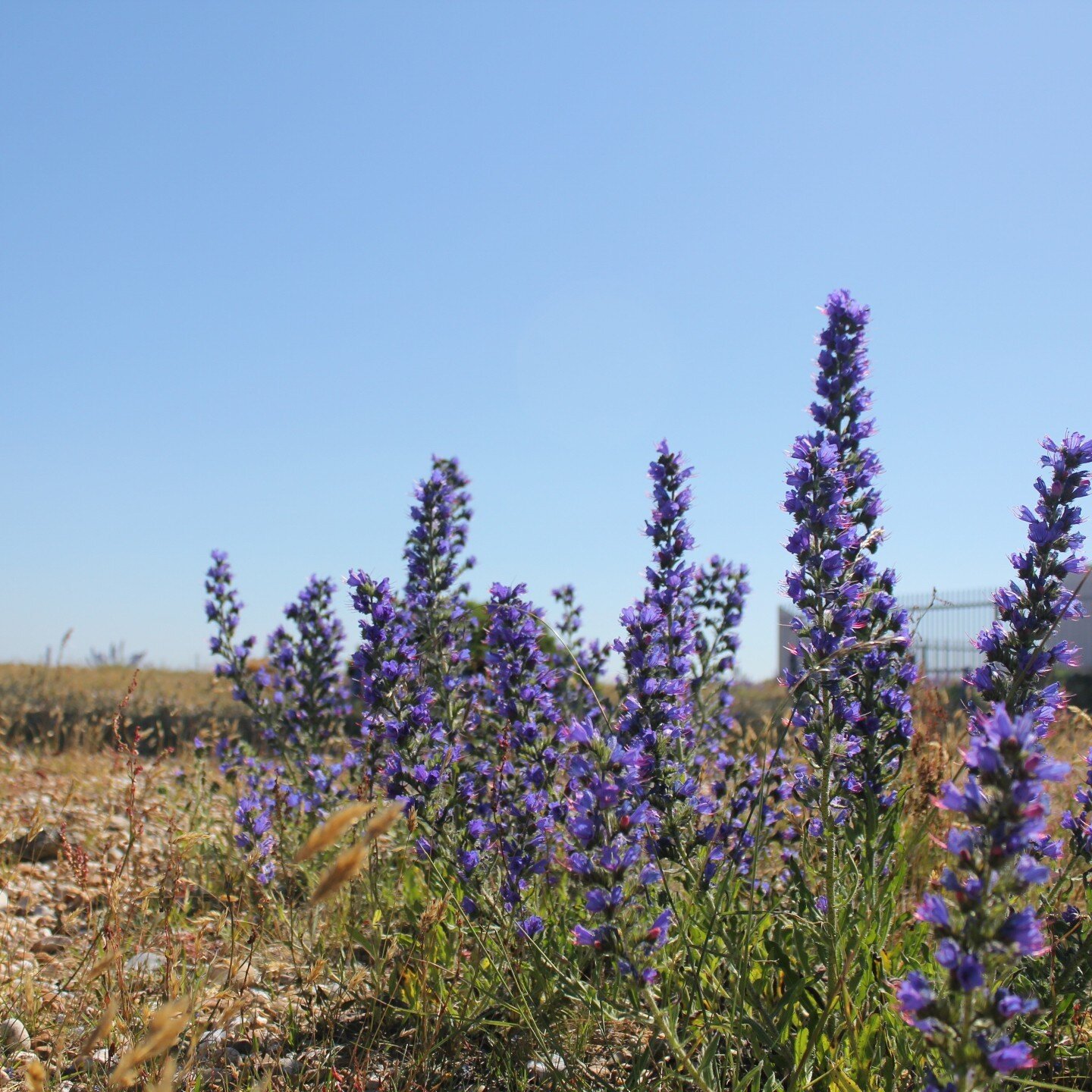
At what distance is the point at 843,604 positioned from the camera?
3.19 meters

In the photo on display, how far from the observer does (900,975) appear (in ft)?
10.2

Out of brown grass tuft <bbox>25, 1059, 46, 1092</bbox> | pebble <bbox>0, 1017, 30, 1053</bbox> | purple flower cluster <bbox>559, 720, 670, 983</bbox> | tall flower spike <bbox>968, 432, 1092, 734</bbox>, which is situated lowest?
pebble <bbox>0, 1017, 30, 1053</bbox>

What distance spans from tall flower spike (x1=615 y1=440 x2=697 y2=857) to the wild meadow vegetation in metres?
0.01

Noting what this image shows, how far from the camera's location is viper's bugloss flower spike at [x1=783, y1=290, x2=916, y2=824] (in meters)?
3.14

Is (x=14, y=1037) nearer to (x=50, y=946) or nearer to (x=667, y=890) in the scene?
(x=50, y=946)

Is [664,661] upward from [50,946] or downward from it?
upward

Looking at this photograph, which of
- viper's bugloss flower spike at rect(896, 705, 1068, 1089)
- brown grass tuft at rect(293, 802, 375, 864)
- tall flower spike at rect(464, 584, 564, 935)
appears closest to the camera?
brown grass tuft at rect(293, 802, 375, 864)

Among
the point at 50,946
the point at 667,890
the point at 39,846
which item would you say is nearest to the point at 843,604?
the point at 667,890

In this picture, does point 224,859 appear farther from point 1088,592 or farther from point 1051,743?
point 1088,592

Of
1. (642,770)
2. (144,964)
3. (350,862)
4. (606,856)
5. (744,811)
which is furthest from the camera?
(744,811)

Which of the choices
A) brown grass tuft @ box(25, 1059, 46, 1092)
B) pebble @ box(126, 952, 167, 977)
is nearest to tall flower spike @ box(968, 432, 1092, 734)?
brown grass tuft @ box(25, 1059, 46, 1092)

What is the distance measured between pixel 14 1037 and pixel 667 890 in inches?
99.2

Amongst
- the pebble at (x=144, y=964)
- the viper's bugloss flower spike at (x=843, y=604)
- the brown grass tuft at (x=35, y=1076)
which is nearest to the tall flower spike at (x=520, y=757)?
the viper's bugloss flower spike at (x=843, y=604)

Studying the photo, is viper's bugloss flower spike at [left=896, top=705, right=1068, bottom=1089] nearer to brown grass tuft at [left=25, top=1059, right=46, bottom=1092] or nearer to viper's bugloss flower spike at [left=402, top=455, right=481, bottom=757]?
brown grass tuft at [left=25, top=1059, right=46, bottom=1092]
